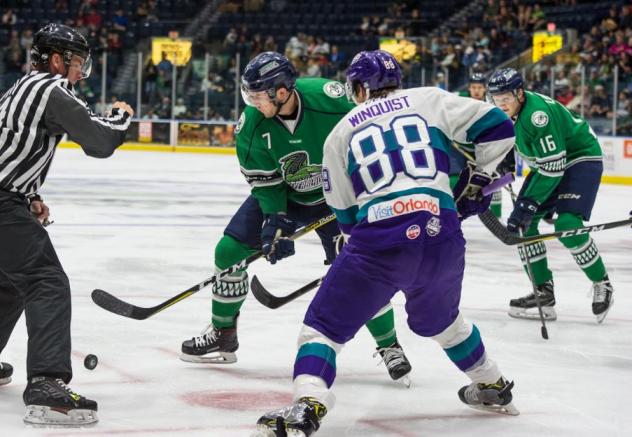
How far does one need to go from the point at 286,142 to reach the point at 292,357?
31.5 inches

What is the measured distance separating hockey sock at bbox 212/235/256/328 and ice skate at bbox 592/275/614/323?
5.61ft

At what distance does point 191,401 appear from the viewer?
10.8 feet

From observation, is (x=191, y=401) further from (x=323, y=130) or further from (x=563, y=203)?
(x=563, y=203)

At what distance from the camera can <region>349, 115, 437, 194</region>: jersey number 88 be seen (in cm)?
276

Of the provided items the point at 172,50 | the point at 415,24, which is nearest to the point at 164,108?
the point at 172,50

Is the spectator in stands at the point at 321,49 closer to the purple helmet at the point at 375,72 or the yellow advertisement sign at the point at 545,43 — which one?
the yellow advertisement sign at the point at 545,43

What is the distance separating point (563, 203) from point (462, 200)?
184 cm

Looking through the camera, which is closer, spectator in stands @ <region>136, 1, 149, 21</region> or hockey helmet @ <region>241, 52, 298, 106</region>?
hockey helmet @ <region>241, 52, 298, 106</region>

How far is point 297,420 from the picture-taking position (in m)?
2.61

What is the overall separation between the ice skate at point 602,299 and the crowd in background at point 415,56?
811 centimetres

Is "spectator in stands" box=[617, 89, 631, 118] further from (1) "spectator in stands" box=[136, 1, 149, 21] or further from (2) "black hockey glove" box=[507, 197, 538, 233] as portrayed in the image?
(1) "spectator in stands" box=[136, 1, 149, 21]

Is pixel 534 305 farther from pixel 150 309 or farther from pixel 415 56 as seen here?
pixel 415 56

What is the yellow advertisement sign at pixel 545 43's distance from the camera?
15.8 metres

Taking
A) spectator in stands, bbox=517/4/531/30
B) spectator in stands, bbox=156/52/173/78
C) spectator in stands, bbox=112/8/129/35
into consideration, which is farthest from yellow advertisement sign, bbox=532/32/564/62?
spectator in stands, bbox=112/8/129/35
